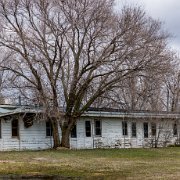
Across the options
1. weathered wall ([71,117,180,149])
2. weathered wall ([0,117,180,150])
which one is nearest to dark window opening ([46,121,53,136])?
weathered wall ([0,117,180,150])

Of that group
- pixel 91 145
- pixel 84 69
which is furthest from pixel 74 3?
pixel 91 145

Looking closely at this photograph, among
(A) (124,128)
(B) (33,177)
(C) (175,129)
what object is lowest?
(B) (33,177)

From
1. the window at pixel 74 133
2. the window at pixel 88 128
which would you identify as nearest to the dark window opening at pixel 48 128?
the window at pixel 74 133

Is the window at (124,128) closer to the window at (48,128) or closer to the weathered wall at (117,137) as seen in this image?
the weathered wall at (117,137)

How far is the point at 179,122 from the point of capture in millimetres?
50844

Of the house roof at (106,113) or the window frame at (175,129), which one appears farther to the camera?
the window frame at (175,129)

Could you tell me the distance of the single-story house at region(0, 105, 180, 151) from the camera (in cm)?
3700

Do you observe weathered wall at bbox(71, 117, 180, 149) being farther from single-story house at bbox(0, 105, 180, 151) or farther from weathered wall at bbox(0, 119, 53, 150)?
weathered wall at bbox(0, 119, 53, 150)

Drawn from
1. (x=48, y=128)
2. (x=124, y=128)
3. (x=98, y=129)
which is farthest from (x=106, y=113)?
(x=48, y=128)

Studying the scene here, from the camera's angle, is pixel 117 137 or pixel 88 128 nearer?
pixel 88 128

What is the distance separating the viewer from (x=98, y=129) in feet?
143

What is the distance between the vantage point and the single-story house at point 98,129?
121 ft

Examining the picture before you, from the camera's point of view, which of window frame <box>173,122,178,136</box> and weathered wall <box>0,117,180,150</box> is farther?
window frame <box>173,122,178,136</box>

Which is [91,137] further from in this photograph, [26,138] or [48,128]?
[26,138]
